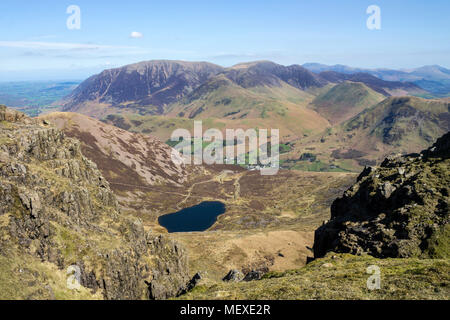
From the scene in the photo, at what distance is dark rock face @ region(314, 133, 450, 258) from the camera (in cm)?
6099

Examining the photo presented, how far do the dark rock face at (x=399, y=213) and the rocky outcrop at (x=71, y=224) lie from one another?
154 feet

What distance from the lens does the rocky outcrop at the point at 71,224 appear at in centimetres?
6297

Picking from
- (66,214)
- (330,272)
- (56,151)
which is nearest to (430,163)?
(330,272)

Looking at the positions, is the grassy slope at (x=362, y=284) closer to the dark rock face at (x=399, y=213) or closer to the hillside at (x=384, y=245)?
the hillside at (x=384, y=245)

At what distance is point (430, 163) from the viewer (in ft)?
269

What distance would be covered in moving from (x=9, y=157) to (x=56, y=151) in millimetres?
17950

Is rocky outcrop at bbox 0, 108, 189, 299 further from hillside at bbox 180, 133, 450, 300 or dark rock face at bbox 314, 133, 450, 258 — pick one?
dark rock face at bbox 314, 133, 450, 258

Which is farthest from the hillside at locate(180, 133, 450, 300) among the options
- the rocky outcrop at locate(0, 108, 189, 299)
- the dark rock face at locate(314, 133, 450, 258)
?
the rocky outcrop at locate(0, 108, 189, 299)

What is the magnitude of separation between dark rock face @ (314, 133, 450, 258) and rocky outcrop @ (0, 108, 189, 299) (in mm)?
47042

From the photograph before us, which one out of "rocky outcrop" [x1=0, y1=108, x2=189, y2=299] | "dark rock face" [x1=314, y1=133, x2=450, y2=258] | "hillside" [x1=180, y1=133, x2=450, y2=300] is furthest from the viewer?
"rocky outcrop" [x1=0, y1=108, x2=189, y2=299]

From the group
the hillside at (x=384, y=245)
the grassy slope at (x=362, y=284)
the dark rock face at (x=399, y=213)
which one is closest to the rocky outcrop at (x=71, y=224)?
the hillside at (x=384, y=245)

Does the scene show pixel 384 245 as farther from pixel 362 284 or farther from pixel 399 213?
pixel 362 284
